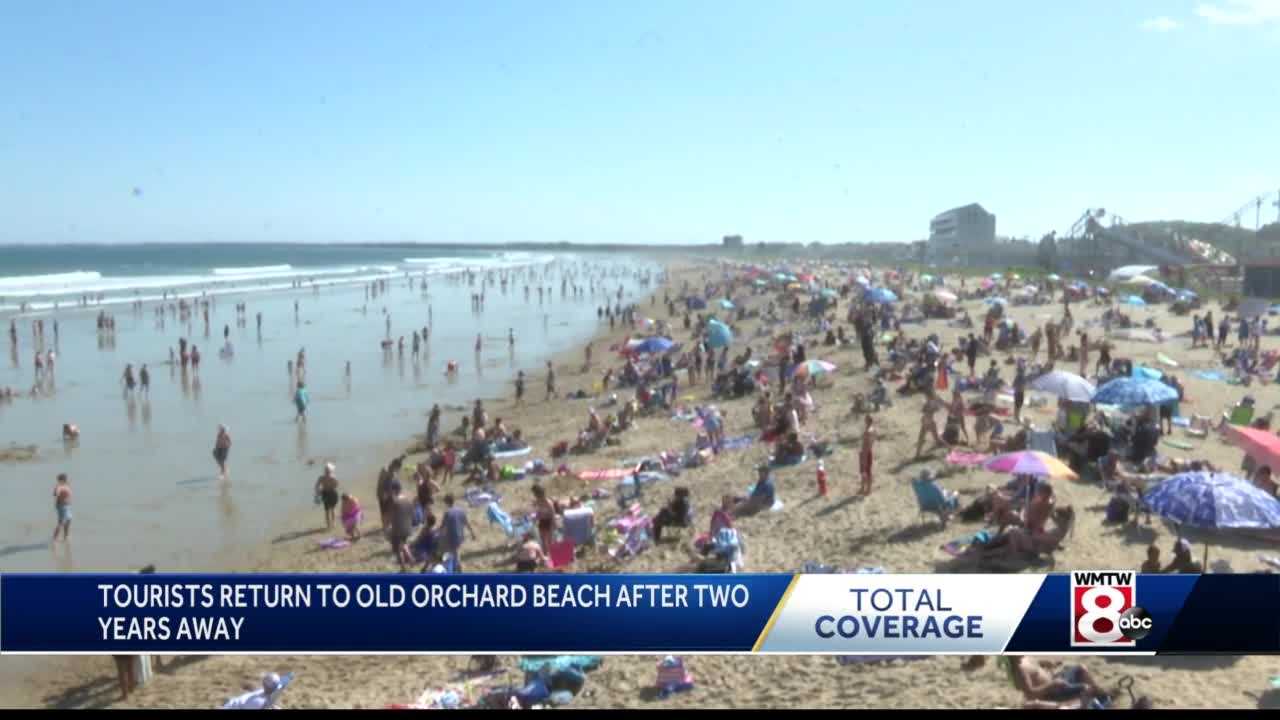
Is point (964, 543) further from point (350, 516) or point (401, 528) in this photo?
point (350, 516)

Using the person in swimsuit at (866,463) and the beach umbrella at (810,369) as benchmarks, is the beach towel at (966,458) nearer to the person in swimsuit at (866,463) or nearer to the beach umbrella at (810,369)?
the person in swimsuit at (866,463)

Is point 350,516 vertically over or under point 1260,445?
under

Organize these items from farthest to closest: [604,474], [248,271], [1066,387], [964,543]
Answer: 1. [248,271]
2. [604,474]
3. [1066,387]
4. [964,543]

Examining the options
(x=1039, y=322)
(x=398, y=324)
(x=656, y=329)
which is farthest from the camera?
(x=398, y=324)

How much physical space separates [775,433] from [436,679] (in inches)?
340

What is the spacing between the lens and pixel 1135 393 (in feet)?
40.3

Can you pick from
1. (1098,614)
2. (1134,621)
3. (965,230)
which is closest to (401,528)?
(1098,614)

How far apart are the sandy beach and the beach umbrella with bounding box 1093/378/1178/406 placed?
4.61 ft

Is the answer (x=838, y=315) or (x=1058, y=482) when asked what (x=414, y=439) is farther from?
(x=838, y=315)

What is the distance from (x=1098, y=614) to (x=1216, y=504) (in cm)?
275

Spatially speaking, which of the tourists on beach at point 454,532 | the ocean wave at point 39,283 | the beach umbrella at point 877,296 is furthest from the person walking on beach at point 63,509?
the ocean wave at point 39,283

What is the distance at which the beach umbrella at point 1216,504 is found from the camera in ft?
24.4

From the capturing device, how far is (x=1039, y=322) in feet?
101

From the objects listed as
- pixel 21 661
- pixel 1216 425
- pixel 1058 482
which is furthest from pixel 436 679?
pixel 1216 425
